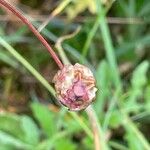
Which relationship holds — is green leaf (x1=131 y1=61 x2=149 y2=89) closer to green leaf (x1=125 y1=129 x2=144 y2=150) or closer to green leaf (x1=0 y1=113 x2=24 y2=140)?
green leaf (x1=125 y1=129 x2=144 y2=150)

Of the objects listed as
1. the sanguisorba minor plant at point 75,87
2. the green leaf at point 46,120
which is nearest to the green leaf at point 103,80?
the green leaf at point 46,120

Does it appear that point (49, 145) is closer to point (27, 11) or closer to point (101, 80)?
point (101, 80)

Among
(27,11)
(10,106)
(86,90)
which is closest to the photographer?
(86,90)

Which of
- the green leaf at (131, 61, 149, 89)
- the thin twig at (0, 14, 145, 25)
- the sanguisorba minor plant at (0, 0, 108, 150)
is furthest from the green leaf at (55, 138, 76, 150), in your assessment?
the sanguisorba minor plant at (0, 0, 108, 150)

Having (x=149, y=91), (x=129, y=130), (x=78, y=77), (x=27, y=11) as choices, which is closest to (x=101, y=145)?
(x=129, y=130)

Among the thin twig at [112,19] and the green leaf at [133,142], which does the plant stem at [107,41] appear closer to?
the green leaf at [133,142]

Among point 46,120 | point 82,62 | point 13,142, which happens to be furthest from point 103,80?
point 13,142
